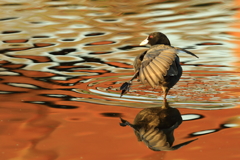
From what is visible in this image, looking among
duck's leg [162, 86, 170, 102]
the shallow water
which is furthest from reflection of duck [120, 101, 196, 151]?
duck's leg [162, 86, 170, 102]

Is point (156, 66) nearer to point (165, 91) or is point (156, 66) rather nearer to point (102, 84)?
point (165, 91)

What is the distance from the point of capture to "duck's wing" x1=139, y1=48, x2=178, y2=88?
5.76 m

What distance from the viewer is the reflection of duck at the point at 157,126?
479 centimetres

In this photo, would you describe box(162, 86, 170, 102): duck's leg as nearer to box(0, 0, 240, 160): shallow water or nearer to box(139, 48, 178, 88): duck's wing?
box(0, 0, 240, 160): shallow water

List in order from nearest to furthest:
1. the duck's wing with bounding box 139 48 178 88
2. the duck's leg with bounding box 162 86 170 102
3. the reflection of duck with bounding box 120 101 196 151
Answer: the reflection of duck with bounding box 120 101 196 151
the duck's wing with bounding box 139 48 178 88
the duck's leg with bounding box 162 86 170 102

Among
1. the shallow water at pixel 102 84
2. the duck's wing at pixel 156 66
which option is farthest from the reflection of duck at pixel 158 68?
the shallow water at pixel 102 84

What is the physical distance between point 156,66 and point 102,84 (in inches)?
78.0

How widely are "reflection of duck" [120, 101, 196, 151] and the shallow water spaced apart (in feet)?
0.32

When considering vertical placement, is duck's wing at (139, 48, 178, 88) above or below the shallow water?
above

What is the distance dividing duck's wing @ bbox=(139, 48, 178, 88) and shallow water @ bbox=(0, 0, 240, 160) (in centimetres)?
49

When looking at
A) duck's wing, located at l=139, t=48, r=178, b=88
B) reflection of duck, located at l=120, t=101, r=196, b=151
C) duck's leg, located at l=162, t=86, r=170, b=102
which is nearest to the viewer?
reflection of duck, located at l=120, t=101, r=196, b=151

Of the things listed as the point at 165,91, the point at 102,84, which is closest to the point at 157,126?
the point at 165,91

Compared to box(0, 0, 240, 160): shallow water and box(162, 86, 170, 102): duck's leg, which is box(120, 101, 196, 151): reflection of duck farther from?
box(162, 86, 170, 102): duck's leg

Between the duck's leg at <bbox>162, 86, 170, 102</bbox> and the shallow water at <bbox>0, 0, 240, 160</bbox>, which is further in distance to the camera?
the duck's leg at <bbox>162, 86, 170, 102</bbox>
